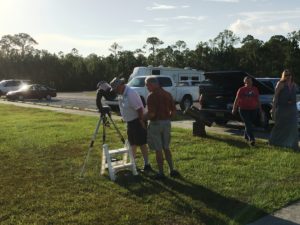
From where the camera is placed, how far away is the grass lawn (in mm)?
5855

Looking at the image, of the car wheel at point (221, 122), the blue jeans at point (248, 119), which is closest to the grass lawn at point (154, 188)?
the blue jeans at point (248, 119)

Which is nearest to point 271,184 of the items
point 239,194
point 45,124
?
point 239,194

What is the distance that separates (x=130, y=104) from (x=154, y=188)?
1560 millimetres

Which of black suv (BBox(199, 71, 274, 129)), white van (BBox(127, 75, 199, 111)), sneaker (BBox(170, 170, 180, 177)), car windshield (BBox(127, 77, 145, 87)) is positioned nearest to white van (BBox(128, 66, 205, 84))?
white van (BBox(127, 75, 199, 111))

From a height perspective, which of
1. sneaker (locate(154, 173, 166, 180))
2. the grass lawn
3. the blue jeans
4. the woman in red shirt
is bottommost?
the grass lawn

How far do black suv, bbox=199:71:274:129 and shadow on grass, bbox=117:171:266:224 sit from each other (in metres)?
6.44

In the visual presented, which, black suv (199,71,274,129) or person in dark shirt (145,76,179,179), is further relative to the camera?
→ black suv (199,71,274,129)

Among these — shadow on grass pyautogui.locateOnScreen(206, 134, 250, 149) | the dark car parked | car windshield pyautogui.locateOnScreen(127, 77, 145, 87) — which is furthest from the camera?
the dark car parked

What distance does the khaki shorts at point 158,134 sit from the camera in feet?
24.4

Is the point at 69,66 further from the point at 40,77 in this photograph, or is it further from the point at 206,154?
the point at 206,154

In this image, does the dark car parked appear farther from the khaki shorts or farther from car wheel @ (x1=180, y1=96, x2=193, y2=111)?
the khaki shorts

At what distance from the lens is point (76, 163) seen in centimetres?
912

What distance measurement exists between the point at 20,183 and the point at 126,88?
7.89 feet

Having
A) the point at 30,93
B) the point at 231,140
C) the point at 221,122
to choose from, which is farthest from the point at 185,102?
the point at 30,93
